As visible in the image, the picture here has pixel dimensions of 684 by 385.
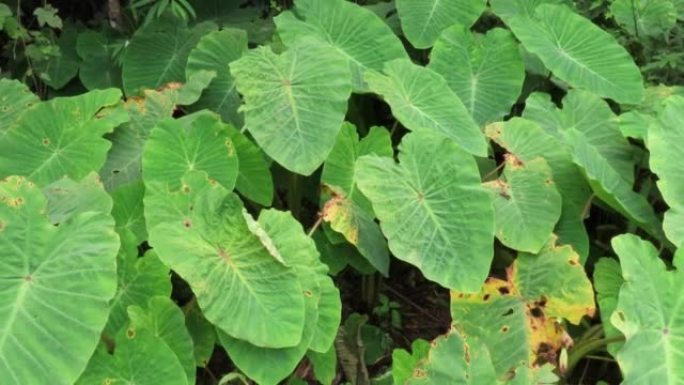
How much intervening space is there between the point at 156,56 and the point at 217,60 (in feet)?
1.01

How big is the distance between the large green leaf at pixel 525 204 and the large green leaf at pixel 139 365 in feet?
3.11

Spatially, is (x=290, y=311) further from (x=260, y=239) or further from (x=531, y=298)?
(x=531, y=298)

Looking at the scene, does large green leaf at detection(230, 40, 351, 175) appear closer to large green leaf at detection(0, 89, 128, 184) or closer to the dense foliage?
the dense foliage

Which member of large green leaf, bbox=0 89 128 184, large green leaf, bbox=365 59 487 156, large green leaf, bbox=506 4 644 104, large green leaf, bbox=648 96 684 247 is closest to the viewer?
large green leaf, bbox=648 96 684 247

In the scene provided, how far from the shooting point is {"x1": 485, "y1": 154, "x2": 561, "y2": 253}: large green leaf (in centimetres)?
211

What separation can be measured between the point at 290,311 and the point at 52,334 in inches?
19.4

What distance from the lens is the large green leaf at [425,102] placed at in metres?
2.29

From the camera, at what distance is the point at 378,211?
1.98 meters

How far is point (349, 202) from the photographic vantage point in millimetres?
2123

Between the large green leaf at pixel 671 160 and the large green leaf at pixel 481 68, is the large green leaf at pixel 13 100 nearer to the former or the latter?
the large green leaf at pixel 481 68

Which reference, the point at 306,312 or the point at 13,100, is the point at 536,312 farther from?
the point at 13,100

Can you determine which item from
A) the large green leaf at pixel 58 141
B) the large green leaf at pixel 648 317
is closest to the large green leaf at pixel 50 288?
the large green leaf at pixel 58 141

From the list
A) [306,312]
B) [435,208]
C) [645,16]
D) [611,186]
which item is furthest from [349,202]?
Answer: [645,16]

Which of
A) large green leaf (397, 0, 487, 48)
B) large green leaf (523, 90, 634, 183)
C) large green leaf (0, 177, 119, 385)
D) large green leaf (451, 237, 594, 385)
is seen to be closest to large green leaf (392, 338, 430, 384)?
large green leaf (451, 237, 594, 385)
